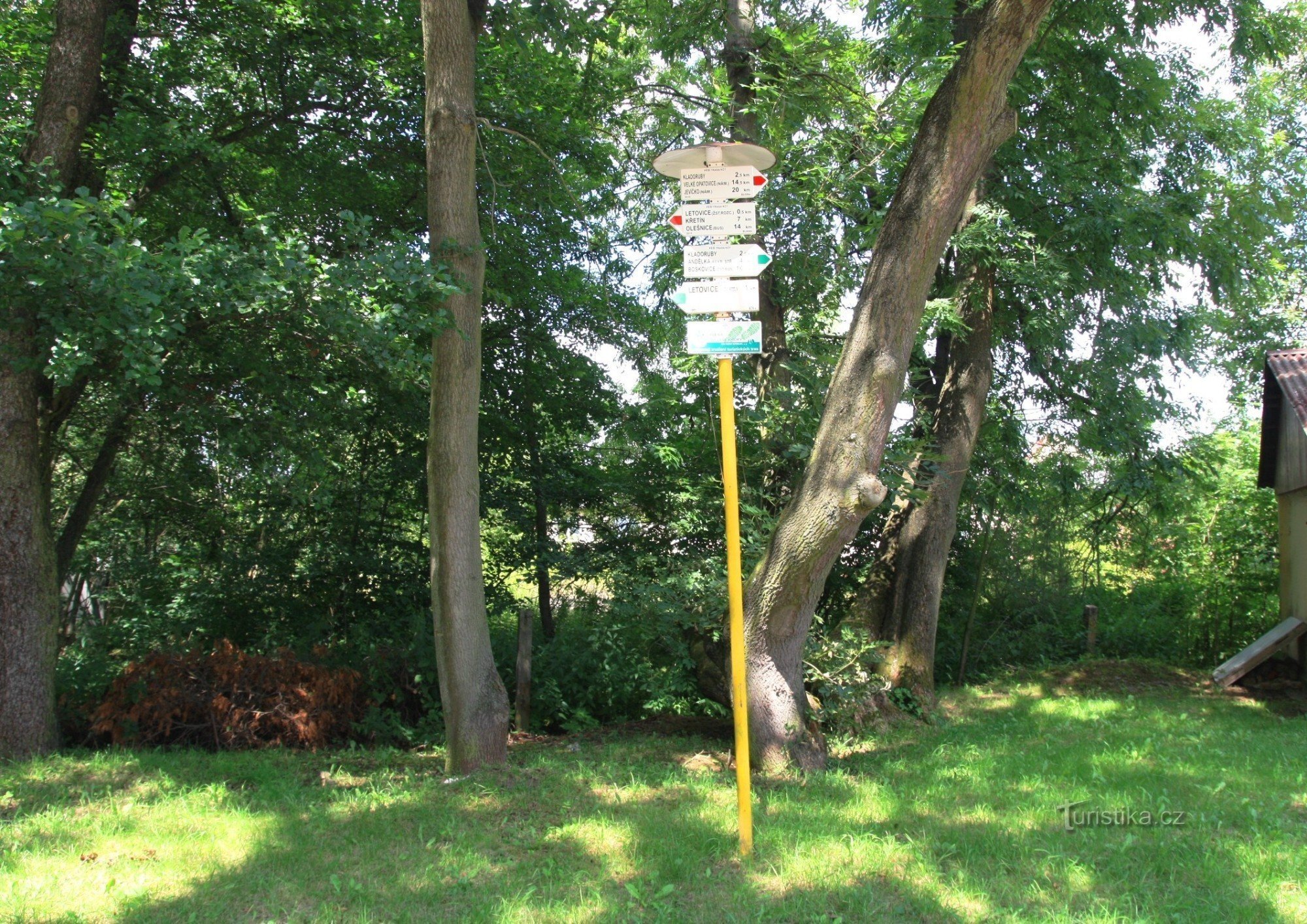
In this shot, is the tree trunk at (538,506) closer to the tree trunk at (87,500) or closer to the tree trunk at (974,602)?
the tree trunk at (87,500)

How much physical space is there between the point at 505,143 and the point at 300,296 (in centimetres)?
386

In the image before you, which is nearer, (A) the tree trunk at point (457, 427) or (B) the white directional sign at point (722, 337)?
(B) the white directional sign at point (722, 337)

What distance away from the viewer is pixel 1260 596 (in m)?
15.1

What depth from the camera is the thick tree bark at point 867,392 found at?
6.59 m

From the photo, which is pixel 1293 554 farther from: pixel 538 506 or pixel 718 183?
pixel 718 183

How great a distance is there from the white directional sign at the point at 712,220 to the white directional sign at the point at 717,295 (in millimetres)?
316

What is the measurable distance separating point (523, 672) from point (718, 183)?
6.28 meters

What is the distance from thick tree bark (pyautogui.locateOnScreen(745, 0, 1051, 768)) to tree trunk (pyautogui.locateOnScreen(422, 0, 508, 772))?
2.10 meters

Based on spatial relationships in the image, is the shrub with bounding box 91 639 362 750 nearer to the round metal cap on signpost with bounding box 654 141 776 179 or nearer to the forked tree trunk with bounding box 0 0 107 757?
the forked tree trunk with bounding box 0 0 107 757

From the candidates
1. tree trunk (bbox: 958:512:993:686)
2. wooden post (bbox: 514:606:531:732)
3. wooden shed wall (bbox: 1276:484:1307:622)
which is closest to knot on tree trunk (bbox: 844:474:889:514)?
wooden post (bbox: 514:606:531:732)

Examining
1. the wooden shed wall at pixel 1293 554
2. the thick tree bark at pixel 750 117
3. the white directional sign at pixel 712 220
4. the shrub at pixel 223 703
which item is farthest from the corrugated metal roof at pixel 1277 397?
the shrub at pixel 223 703

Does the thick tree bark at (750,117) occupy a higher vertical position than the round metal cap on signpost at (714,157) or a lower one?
higher

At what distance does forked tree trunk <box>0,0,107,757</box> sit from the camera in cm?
737

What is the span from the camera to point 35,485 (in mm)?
7559
